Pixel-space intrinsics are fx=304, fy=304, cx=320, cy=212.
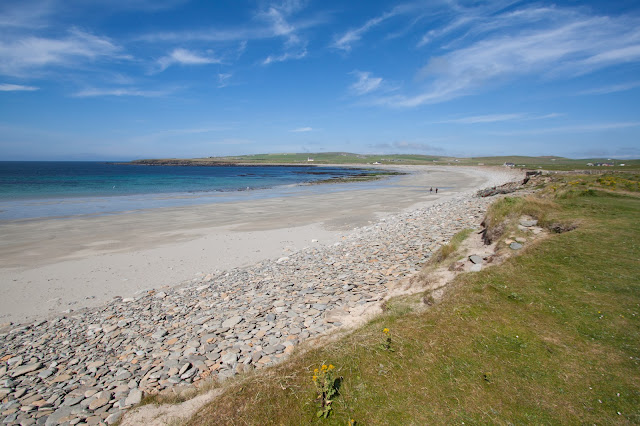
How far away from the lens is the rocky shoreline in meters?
6.60

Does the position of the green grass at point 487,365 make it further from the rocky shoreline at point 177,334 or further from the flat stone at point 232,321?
the flat stone at point 232,321

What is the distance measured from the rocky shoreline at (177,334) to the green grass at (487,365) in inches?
106

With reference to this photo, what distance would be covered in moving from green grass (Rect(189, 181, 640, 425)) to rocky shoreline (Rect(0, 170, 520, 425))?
8.81ft

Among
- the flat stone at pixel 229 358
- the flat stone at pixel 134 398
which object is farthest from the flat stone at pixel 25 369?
the flat stone at pixel 229 358

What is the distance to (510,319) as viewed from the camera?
5.88 m

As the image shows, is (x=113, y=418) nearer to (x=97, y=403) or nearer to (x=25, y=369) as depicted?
(x=97, y=403)

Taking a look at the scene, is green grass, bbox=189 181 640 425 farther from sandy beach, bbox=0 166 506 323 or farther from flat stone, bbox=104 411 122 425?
sandy beach, bbox=0 166 506 323

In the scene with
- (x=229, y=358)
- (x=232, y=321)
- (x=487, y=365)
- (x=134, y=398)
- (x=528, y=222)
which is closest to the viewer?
(x=487, y=365)

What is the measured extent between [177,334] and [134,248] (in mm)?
12770

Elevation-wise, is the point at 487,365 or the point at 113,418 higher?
the point at 487,365

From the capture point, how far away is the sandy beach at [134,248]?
1282cm

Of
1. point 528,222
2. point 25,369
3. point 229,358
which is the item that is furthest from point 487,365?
Result: point 25,369

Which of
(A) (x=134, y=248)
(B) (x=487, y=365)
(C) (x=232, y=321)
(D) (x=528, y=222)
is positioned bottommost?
(A) (x=134, y=248)

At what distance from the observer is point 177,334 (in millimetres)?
8805
